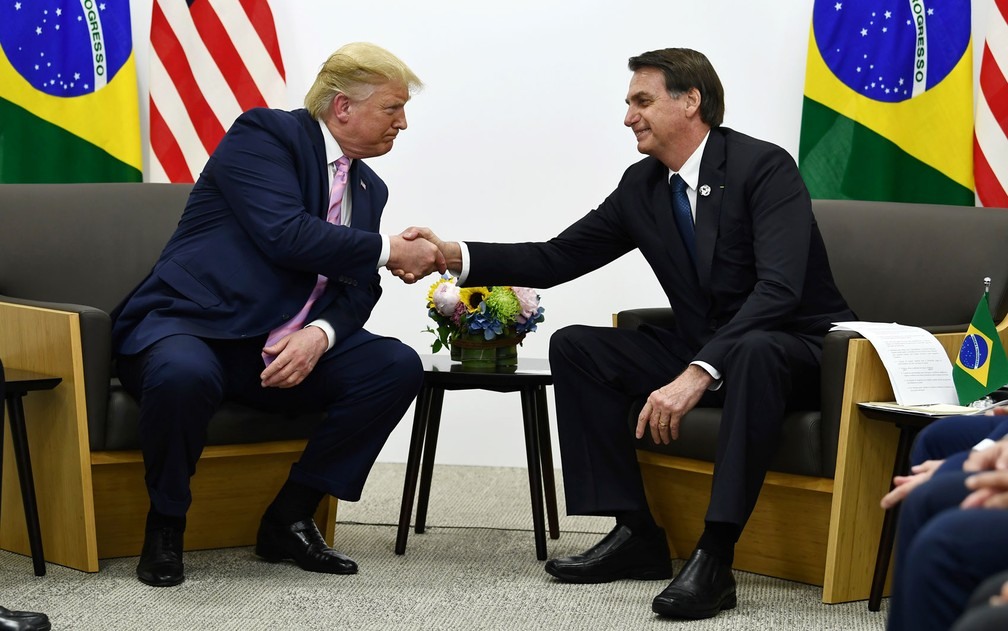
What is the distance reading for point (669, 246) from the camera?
9.75 feet

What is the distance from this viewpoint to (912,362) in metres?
2.63

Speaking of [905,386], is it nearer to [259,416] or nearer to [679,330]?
[679,330]

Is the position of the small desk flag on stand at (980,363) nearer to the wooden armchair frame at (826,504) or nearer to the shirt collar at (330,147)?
the wooden armchair frame at (826,504)

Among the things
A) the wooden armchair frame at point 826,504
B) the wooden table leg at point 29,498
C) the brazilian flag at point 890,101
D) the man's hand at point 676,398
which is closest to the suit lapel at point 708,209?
the man's hand at point 676,398

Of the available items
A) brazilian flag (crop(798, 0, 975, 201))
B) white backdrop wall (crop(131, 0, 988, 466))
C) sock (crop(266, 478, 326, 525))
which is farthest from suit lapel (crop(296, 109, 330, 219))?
brazilian flag (crop(798, 0, 975, 201))

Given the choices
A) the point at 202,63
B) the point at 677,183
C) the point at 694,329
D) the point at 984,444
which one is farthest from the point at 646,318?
the point at 202,63

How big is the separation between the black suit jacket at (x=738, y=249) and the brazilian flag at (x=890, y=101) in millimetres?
1175

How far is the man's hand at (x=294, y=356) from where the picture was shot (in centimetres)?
283

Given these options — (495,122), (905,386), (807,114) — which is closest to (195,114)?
(495,122)

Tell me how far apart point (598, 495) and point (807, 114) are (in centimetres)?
182

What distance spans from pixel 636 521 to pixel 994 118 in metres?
1.95

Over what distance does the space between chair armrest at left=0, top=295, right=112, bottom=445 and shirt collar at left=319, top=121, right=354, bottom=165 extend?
25.8 inches

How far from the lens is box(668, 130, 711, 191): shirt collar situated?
9.66ft

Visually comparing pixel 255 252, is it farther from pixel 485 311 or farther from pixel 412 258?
pixel 485 311
